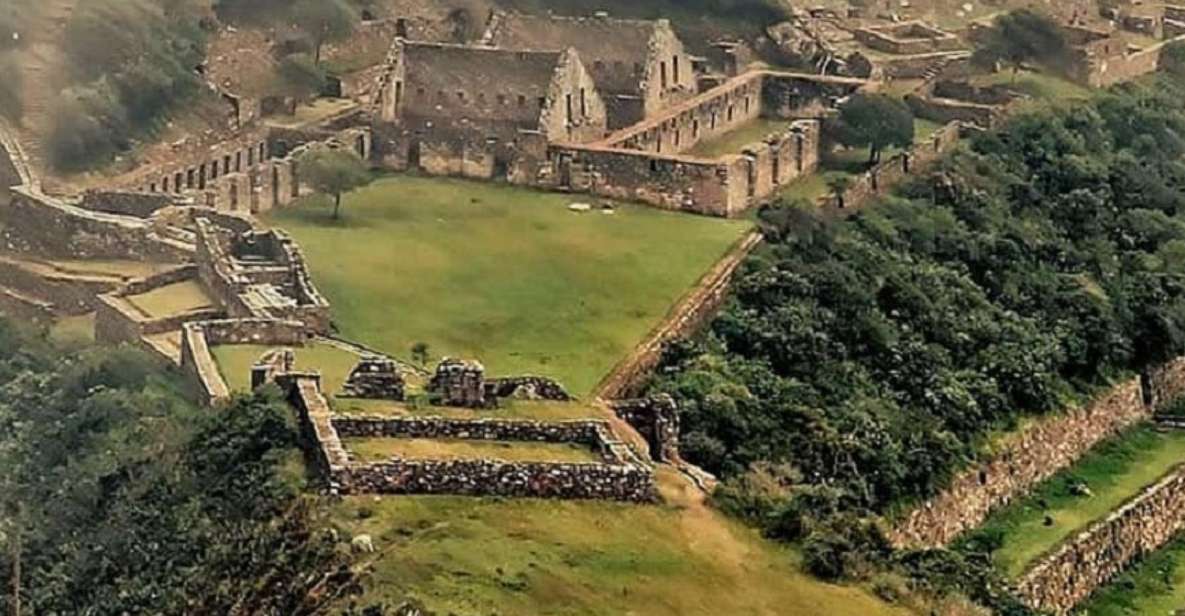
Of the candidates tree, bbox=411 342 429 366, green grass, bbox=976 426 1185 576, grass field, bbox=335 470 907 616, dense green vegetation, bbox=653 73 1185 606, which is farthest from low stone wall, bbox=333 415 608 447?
green grass, bbox=976 426 1185 576

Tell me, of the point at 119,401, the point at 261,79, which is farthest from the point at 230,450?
the point at 261,79

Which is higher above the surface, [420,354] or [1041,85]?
[420,354]

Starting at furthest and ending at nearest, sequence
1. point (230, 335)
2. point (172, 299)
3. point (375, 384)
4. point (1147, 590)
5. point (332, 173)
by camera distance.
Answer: point (332, 173) → point (1147, 590) → point (172, 299) → point (230, 335) → point (375, 384)

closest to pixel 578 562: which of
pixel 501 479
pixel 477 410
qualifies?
pixel 501 479

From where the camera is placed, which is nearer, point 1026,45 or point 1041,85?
point 1041,85

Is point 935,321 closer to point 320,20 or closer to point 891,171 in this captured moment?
point 891,171

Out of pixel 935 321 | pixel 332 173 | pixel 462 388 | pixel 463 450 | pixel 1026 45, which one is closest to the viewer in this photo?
pixel 463 450

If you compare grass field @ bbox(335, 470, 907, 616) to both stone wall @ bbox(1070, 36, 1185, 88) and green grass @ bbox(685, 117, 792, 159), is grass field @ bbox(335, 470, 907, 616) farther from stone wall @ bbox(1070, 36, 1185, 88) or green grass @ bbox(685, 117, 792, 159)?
stone wall @ bbox(1070, 36, 1185, 88)

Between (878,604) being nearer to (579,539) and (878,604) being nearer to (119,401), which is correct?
(579,539)
